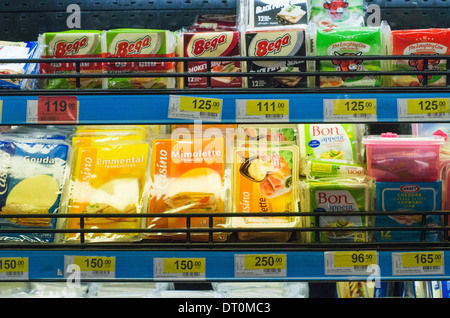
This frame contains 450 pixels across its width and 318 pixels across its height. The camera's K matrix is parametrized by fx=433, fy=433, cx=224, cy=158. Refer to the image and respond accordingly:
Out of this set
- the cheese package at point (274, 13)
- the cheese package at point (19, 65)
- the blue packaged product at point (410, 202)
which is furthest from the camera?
the cheese package at point (274, 13)

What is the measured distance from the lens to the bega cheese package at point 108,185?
4.33 feet

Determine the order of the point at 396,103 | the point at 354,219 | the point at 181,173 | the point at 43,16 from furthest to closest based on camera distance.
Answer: the point at 43,16, the point at 181,173, the point at 354,219, the point at 396,103

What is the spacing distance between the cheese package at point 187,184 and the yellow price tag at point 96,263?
17 cm

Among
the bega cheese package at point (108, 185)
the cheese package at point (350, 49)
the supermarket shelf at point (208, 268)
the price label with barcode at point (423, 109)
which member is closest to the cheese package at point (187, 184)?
the bega cheese package at point (108, 185)

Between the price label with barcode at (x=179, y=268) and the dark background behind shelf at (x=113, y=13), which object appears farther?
the dark background behind shelf at (x=113, y=13)

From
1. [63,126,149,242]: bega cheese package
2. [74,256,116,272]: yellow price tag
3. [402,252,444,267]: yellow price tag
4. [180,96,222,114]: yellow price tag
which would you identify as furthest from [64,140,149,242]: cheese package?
[402,252,444,267]: yellow price tag

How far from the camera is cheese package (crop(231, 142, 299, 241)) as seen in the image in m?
1.32

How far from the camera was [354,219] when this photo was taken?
4.30 ft

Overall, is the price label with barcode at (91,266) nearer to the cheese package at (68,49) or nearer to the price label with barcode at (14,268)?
the price label with barcode at (14,268)

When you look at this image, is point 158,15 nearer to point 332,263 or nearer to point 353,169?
point 353,169

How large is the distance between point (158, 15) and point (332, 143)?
0.94 metres

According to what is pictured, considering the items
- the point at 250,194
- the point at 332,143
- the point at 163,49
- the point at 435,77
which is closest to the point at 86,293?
the point at 250,194

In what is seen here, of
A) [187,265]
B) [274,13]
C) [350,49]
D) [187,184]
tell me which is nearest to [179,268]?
[187,265]

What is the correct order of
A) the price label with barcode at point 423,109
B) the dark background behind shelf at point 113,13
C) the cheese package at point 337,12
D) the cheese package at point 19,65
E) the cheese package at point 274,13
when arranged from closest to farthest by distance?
the price label with barcode at point 423,109 → the cheese package at point 19,65 → the cheese package at point 274,13 → the cheese package at point 337,12 → the dark background behind shelf at point 113,13
